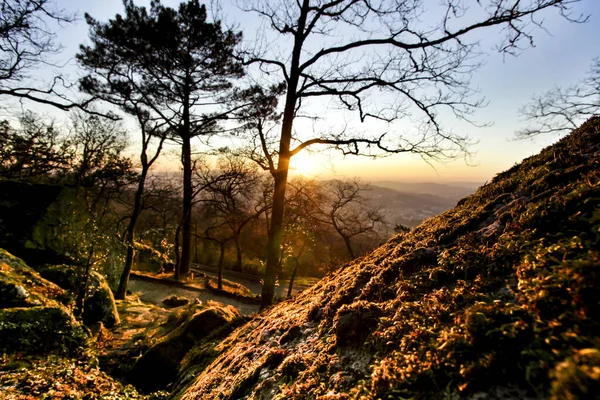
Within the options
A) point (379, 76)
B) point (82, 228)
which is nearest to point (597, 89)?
point (379, 76)

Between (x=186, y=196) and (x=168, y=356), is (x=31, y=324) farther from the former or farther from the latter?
(x=186, y=196)

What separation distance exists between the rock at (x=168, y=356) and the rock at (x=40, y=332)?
1016 mm

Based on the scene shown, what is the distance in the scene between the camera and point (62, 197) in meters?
9.09

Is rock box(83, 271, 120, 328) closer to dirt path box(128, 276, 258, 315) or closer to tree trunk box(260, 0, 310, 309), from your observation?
tree trunk box(260, 0, 310, 309)

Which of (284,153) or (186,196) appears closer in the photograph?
(284,153)

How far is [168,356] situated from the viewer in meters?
4.10

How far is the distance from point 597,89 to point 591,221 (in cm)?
2144

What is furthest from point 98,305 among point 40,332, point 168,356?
point 168,356

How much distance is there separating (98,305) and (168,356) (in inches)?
196

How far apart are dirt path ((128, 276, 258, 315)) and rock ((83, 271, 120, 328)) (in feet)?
22.4

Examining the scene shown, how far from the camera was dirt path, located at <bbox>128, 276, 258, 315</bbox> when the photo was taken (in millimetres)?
14791

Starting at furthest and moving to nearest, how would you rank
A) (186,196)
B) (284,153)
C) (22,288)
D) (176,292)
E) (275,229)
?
(186,196), (176,292), (275,229), (284,153), (22,288)

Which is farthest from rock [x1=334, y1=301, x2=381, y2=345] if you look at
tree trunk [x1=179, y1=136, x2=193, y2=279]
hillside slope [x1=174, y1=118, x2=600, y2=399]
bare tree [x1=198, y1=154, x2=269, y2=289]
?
tree trunk [x1=179, y1=136, x2=193, y2=279]

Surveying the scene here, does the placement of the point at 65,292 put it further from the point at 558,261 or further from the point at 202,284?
the point at 202,284
